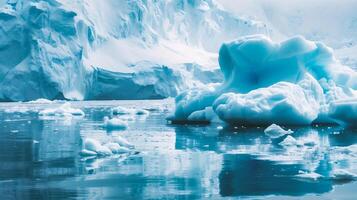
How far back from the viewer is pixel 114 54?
46.3 m

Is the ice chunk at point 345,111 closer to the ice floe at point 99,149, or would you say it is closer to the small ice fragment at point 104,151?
the ice floe at point 99,149

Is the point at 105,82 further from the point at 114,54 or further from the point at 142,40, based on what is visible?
the point at 142,40

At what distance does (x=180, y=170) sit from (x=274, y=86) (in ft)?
29.6

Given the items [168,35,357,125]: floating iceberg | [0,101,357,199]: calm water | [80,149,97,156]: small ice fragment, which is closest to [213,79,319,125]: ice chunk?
[168,35,357,125]: floating iceberg

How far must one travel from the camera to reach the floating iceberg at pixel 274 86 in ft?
49.8

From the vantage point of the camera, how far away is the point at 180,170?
732 cm

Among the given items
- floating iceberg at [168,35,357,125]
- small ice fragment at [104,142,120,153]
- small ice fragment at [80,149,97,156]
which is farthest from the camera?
floating iceberg at [168,35,357,125]

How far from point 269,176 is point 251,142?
170 inches

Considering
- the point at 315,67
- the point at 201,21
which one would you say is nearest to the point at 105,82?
the point at 315,67

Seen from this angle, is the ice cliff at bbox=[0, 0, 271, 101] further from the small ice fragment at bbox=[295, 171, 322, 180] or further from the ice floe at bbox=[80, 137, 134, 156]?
the small ice fragment at bbox=[295, 171, 322, 180]

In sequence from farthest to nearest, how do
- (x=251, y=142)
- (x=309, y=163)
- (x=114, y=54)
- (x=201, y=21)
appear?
(x=201, y=21) → (x=114, y=54) → (x=251, y=142) → (x=309, y=163)

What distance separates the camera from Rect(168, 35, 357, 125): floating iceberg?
49.8 feet

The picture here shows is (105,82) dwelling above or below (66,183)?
above

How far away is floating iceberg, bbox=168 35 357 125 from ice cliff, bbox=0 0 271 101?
→ 19.3 meters
